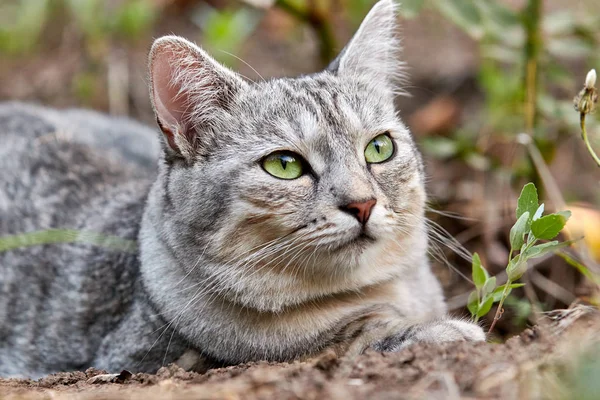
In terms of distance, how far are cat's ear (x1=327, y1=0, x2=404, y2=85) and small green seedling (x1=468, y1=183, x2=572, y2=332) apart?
3.76 feet

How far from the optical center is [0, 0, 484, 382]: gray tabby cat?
2781 mm

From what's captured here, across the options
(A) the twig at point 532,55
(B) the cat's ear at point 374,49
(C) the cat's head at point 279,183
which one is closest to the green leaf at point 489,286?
(C) the cat's head at point 279,183

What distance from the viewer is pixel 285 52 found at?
721 cm

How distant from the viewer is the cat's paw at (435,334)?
8.48 feet

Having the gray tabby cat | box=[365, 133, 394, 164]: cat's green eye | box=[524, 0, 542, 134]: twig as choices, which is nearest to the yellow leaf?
box=[524, 0, 542, 134]: twig

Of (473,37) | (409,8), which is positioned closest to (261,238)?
(409,8)

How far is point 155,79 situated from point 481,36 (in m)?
2.29

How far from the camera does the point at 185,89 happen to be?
309 centimetres

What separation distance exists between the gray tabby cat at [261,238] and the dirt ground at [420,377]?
0.34 m

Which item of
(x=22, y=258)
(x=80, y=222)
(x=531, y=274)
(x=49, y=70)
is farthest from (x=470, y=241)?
(x=49, y=70)

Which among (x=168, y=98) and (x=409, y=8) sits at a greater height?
(x=409, y=8)

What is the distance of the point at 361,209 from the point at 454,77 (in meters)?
4.26

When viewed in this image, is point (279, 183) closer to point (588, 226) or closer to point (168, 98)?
point (168, 98)

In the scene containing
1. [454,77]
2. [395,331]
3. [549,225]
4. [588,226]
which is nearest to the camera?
[549,225]
